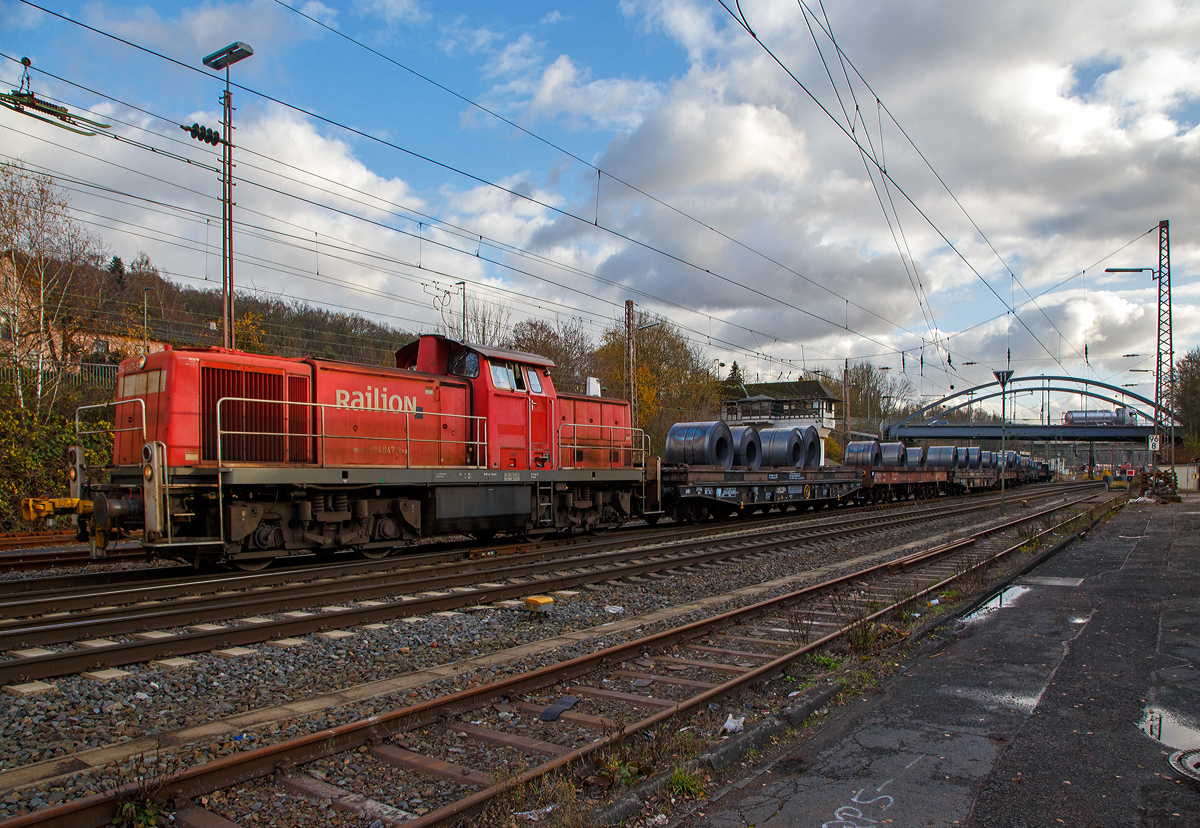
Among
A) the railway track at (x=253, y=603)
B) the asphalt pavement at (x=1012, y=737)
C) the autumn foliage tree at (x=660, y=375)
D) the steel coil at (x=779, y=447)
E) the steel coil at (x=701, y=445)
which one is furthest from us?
the autumn foliage tree at (x=660, y=375)

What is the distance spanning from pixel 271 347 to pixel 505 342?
443 inches

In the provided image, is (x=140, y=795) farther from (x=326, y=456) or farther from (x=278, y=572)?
(x=326, y=456)

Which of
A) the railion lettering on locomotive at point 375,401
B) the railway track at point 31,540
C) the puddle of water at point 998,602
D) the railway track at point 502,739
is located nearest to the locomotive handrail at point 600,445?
the railion lettering on locomotive at point 375,401

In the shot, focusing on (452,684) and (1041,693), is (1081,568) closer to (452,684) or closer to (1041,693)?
(1041,693)

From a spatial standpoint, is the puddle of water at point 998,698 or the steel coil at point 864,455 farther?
the steel coil at point 864,455

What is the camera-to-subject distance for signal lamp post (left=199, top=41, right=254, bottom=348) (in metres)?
12.9

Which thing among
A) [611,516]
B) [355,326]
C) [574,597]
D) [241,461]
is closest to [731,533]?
[611,516]

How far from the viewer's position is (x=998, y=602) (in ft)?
30.1

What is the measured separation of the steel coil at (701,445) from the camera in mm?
20250

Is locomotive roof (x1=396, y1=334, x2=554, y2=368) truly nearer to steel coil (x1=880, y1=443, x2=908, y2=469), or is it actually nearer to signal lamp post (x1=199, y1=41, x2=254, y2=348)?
signal lamp post (x1=199, y1=41, x2=254, y2=348)

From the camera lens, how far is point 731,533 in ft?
53.9

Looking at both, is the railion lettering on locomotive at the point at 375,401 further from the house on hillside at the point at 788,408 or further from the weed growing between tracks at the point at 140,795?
the house on hillside at the point at 788,408

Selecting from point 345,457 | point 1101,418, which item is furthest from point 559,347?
point 1101,418

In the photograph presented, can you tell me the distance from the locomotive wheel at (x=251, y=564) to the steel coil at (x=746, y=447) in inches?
575
